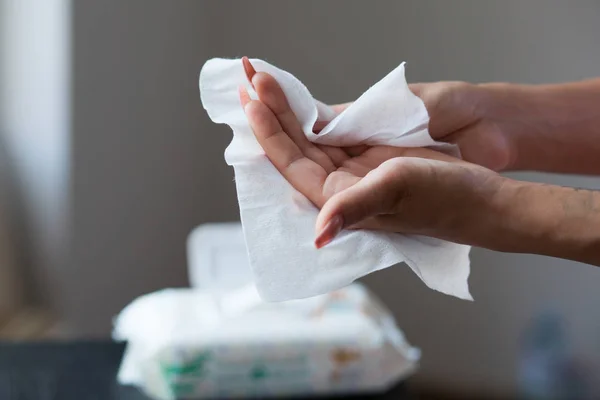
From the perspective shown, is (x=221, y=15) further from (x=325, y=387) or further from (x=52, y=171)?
(x=325, y=387)

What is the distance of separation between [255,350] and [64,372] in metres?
0.25

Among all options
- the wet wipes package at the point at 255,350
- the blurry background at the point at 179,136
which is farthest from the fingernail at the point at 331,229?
the blurry background at the point at 179,136

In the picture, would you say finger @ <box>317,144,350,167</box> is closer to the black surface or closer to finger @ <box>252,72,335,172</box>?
finger @ <box>252,72,335,172</box>

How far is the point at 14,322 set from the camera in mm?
1265

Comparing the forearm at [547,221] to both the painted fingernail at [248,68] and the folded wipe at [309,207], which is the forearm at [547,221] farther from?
the painted fingernail at [248,68]

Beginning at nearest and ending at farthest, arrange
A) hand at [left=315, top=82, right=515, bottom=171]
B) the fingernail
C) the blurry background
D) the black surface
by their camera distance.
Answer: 1. the fingernail
2. hand at [left=315, top=82, right=515, bottom=171]
3. the black surface
4. the blurry background

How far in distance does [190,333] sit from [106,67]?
2.03 ft

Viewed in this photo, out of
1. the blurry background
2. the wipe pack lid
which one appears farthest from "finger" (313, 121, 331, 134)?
the blurry background

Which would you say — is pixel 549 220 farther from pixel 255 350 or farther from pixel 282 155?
pixel 255 350

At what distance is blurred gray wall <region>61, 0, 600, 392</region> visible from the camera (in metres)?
1.30

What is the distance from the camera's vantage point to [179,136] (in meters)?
1.50

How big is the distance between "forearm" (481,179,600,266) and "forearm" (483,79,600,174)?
21cm

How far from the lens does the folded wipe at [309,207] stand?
1.67 feet

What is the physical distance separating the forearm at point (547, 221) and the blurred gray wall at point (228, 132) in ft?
2.60
